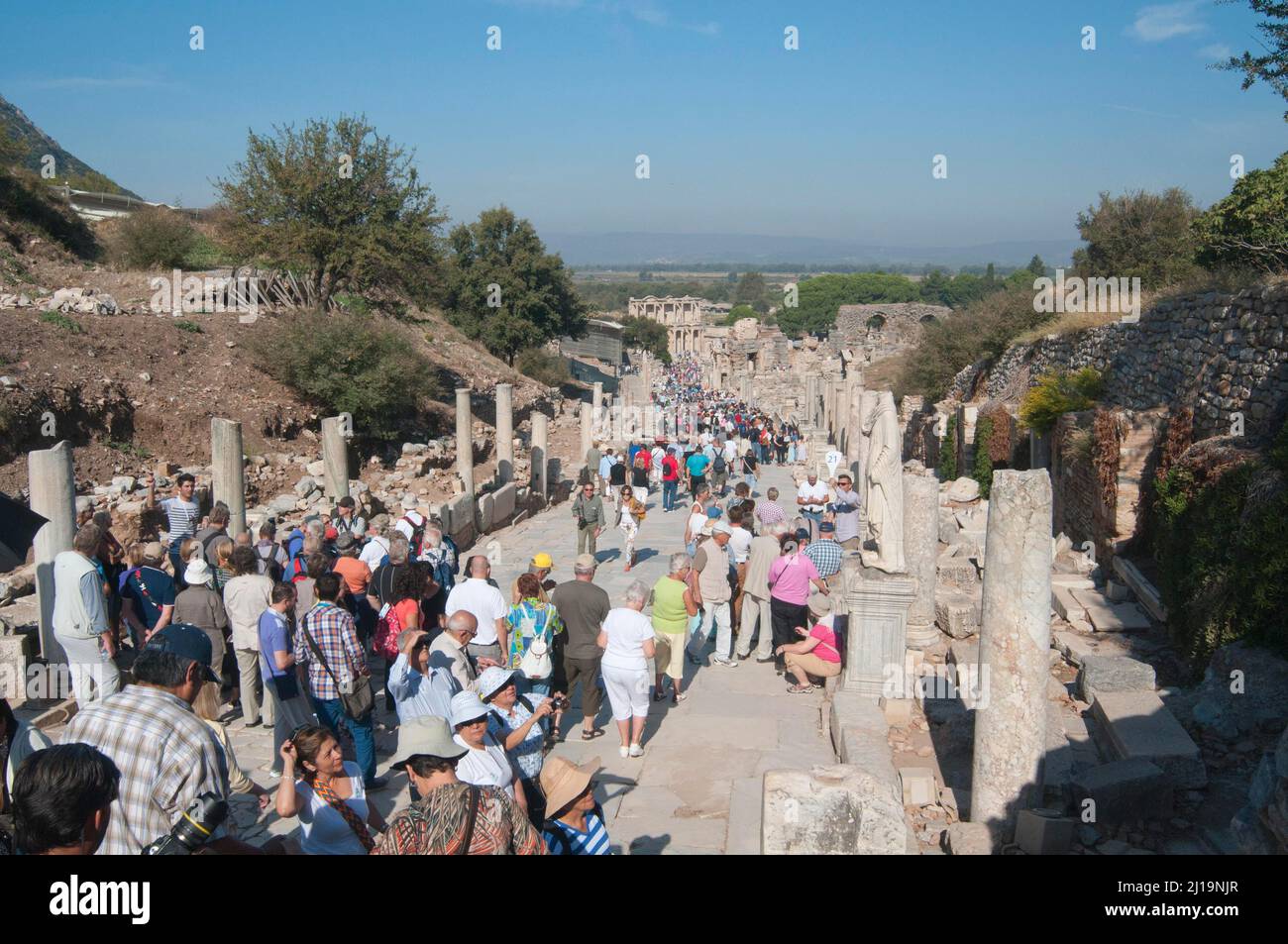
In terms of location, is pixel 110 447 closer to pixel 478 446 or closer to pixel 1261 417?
pixel 478 446

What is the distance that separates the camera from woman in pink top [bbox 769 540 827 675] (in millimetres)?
9719

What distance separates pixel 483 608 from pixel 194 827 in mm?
3919

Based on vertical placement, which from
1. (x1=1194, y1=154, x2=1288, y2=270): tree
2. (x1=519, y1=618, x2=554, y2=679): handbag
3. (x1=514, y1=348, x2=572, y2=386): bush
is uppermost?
(x1=1194, y1=154, x2=1288, y2=270): tree

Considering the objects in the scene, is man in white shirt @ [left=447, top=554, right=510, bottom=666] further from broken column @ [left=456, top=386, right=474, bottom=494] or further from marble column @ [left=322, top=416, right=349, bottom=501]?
broken column @ [left=456, top=386, right=474, bottom=494]

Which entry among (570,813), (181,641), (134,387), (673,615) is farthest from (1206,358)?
(134,387)

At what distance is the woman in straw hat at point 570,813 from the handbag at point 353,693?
8.15 feet

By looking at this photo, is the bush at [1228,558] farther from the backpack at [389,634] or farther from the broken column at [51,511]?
the broken column at [51,511]

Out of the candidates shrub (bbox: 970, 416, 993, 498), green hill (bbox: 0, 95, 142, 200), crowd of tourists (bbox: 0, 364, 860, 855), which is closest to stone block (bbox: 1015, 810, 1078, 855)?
crowd of tourists (bbox: 0, 364, 860, 855)

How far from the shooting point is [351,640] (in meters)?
6.68

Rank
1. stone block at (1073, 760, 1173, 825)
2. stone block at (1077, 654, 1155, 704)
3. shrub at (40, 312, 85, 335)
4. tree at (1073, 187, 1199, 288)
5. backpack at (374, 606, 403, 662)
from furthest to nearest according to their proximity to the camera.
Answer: tree at (1073, 187, 1199, 288)
shrub at (40, 312, 85, 335)
stone block at (1077, 654, 1155, 704)
backpack at (374, 606, 403, 662)
stone block at (1073, 760, 1173, 825)

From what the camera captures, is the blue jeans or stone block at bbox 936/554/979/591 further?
stone block at bbox 936/554/979/591

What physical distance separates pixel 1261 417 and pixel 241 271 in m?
32.0

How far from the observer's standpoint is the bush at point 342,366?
26.4 meters

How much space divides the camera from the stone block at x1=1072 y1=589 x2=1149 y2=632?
977 centimetres
